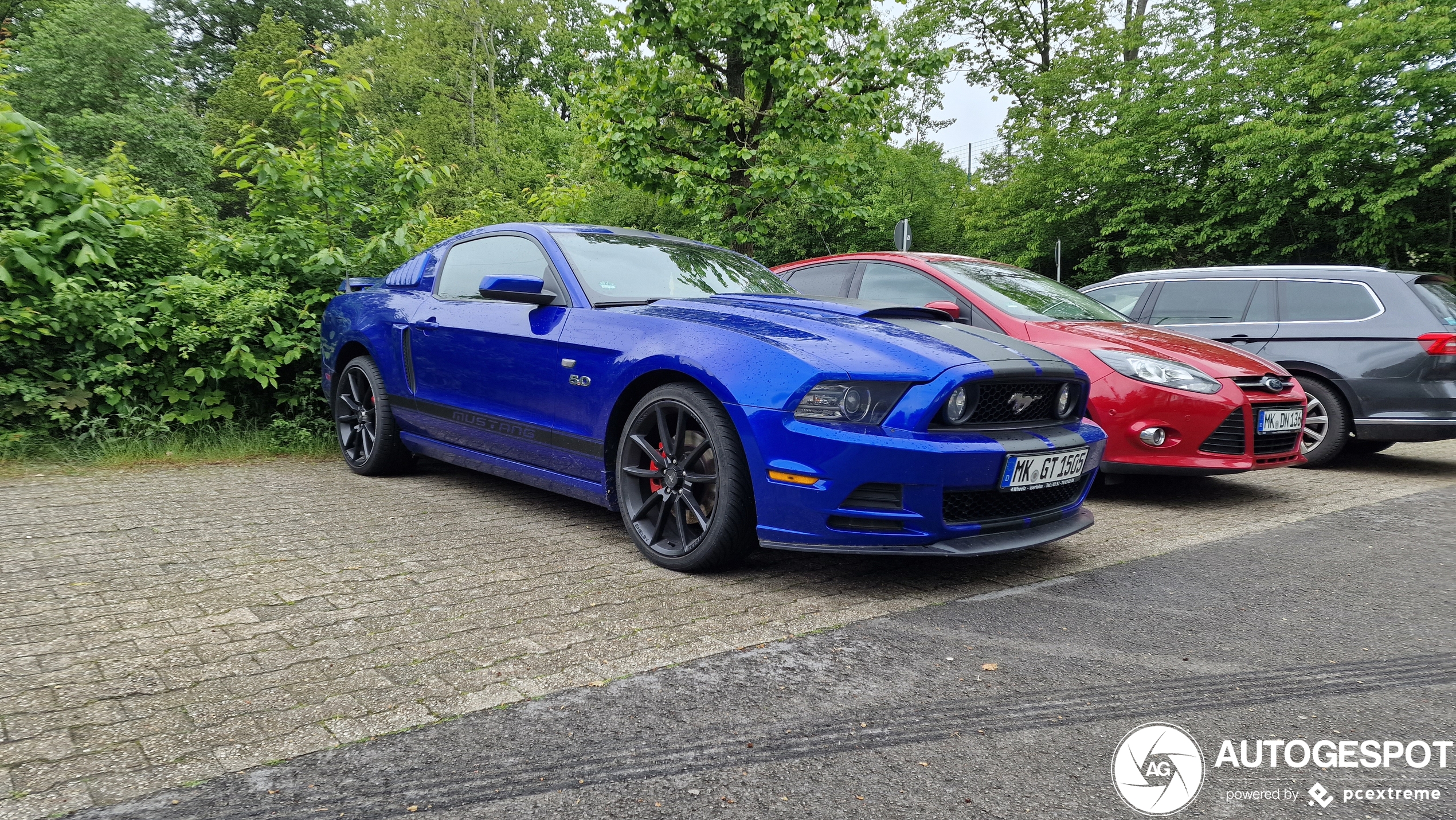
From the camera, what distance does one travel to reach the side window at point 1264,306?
23.2 feet

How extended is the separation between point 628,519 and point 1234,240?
14.9m

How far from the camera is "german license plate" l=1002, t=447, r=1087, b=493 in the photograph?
3.36m

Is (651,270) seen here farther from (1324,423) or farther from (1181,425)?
(1324,423)

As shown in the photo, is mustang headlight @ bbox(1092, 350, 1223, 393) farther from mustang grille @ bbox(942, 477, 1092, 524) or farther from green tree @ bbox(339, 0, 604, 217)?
green tree @ bbox(339, 0, 604, 217)

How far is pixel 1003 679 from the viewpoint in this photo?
2568 millimetres

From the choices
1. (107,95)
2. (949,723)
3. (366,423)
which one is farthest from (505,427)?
(107,95)

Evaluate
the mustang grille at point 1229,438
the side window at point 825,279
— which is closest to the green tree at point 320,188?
the side window at point 825,279

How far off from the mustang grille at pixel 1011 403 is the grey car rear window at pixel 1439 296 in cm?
458

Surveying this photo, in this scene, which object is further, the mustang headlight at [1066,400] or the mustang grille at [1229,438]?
the mustang grille at [1229,438]

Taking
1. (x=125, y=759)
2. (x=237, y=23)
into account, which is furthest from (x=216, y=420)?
(x=237, y=23)

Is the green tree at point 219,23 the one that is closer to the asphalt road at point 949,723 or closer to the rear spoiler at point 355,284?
the rear spoiler at point 355,284

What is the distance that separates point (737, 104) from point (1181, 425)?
21.7ft

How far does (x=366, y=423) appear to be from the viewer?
5.68 meters
